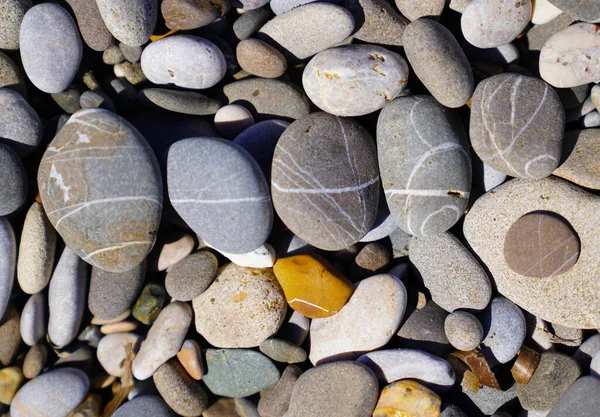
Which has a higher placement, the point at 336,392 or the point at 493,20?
the point at 493,20

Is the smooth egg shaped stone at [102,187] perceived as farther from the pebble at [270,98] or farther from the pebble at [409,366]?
the pebble at [409,366]

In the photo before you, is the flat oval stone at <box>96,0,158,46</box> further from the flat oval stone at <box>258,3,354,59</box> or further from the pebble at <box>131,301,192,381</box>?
the pebble at <box>131,301,192,381</box>

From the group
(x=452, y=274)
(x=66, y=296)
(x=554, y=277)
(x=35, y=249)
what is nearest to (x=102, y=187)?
(x=35, y=249)

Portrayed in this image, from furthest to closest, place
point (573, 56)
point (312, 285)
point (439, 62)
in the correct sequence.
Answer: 1. point (312, 285)
2. point (573, 56)
3. point (439, 62)

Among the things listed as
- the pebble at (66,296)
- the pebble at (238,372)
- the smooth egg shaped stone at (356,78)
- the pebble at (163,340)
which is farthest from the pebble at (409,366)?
the pebble at (66,296)

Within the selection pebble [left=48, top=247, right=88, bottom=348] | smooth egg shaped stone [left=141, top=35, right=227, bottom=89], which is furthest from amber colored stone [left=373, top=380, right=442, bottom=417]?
smooth egg shaped stone [left=141, top=35, right=227, bottom=89]

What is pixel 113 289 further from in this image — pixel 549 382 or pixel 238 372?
pixel 549 382

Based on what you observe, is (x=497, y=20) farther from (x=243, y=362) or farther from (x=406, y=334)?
(x=243, y=362)
